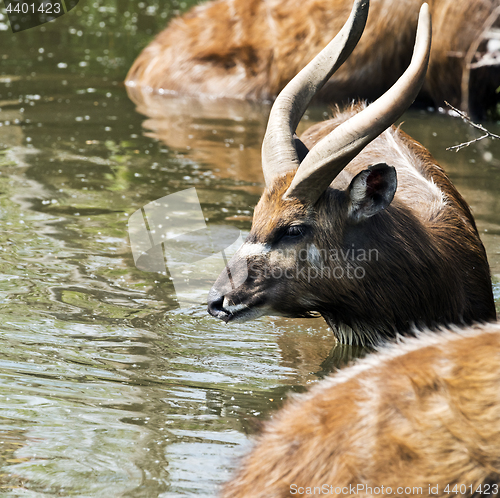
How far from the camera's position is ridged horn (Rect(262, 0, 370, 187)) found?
452cm

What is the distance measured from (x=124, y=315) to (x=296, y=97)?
1.73m

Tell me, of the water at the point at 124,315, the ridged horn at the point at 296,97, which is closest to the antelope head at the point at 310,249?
the ridged horn at the point at 296,97

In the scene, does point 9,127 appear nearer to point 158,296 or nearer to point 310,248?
point 158,296

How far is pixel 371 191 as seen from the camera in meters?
4.20

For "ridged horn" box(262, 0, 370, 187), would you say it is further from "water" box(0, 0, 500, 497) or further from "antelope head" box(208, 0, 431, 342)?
"water" box(0, 0, 500, 497)

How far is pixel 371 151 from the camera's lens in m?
5.36

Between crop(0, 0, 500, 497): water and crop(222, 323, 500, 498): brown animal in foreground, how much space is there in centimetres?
77

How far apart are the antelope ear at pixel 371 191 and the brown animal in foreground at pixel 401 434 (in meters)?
1.86
